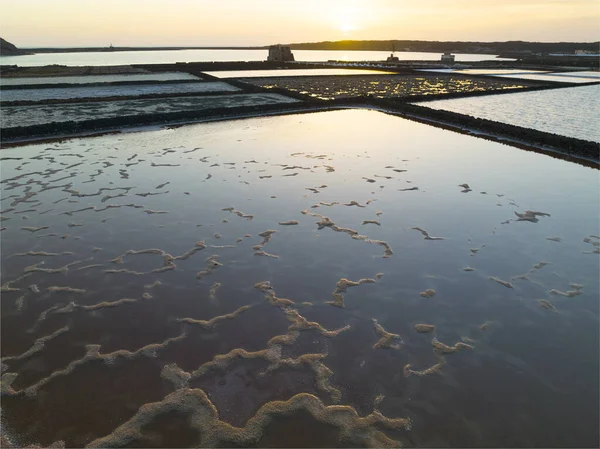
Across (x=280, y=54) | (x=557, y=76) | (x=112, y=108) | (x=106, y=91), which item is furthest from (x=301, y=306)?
(x=280, y=54)

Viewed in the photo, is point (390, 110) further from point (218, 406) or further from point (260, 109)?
point (218, 406)

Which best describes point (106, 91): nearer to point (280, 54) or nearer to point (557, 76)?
point (557, 76)

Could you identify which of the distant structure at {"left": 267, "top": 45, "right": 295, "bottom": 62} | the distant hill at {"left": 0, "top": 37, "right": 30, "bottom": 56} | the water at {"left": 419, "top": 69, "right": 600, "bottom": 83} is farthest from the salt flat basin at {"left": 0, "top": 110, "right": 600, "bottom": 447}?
the distant hill at {"left": 0, "top": 37, "right": 30, "bottom": 56}

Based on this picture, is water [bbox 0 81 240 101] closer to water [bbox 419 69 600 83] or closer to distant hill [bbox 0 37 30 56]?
water [bbox 419 69 600 83]

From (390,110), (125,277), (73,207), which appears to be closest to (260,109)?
(390,110)

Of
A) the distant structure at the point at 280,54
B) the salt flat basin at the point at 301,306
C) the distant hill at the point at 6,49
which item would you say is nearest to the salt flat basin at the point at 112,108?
the salt flat basin at the point at 301,306

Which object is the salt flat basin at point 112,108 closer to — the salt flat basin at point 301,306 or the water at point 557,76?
the salt flat basin at point 301,306
